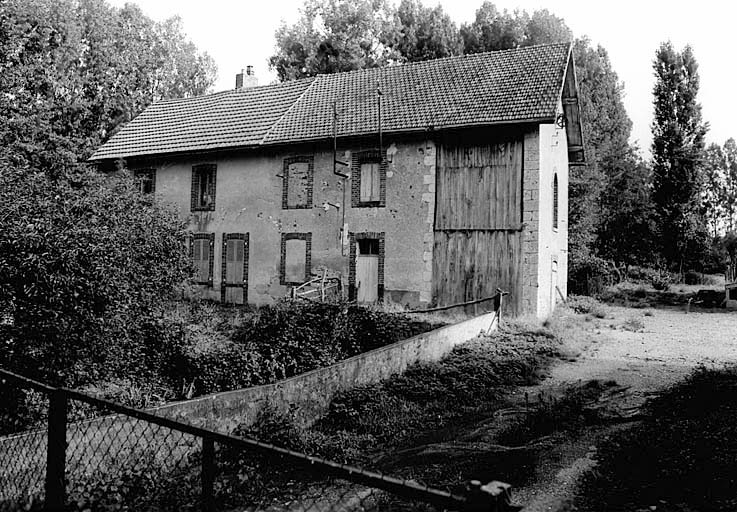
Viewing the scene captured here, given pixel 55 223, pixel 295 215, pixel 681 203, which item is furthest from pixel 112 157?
pixel 681 203

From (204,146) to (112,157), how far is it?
4629mm

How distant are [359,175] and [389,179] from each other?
1.08 meters

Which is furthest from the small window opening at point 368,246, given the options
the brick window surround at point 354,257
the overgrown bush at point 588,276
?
the overgrown bush at point 588,276

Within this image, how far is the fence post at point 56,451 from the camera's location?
3.61 metres

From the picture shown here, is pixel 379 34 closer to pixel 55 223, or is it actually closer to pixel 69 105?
pixel 69 105

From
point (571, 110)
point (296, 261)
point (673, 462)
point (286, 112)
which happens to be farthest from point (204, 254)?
point (673, 462)

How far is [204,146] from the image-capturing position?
70.8 feet

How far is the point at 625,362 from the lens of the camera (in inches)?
471

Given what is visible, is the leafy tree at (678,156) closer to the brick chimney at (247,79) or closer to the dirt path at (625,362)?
the dirt path at (625,362)

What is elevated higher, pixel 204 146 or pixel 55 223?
pixel 204 146

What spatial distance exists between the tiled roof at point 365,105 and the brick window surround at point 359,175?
73 cm

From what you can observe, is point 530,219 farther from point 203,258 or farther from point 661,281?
point 661,281

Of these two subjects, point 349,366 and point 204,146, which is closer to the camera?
point 349,366

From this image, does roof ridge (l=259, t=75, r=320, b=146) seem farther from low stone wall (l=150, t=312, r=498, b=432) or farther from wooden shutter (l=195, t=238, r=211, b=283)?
low stone wall (l=150, t=312, r=498, b=432)
